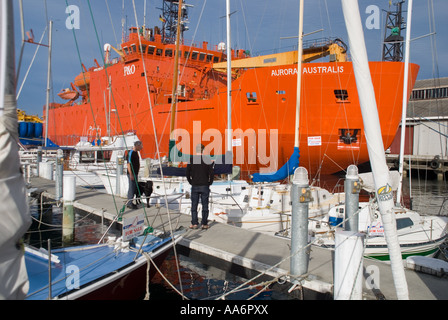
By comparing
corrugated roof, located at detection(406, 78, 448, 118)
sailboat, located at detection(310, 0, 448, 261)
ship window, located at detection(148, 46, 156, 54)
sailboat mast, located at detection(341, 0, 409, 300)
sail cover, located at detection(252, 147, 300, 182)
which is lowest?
sailboat, located at detection(310, 0, 448, 261)

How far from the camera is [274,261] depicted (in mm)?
5633

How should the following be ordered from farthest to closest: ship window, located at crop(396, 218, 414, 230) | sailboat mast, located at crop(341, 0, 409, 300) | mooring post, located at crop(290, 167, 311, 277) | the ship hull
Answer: the ship hull
ship window, located at crop(396, 218, 414, 230)
mooring post, located at crop(290, 167, 311, 277)
sailboat mast, located at crop(341, 0, 409, 300)

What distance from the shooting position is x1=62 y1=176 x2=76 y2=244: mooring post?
8508 millimetres

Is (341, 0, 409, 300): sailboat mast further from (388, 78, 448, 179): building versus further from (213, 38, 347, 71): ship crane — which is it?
(388, 78, 448, 179): building

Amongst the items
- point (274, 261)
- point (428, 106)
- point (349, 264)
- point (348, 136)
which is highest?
point (428, 106)

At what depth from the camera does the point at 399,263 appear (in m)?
3.06

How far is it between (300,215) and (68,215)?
633cm

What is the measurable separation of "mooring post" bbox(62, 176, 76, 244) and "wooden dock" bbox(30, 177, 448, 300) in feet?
4.48

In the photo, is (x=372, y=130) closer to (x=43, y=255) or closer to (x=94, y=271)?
(x=94, y=271)

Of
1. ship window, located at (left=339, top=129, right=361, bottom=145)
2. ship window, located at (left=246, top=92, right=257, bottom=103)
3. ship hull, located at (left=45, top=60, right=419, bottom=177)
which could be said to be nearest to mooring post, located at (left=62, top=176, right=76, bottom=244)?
ship hull, located at (left=45, top=60, right=419, bottom=177)

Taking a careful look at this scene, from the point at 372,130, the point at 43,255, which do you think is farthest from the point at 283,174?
the point at 372,130
